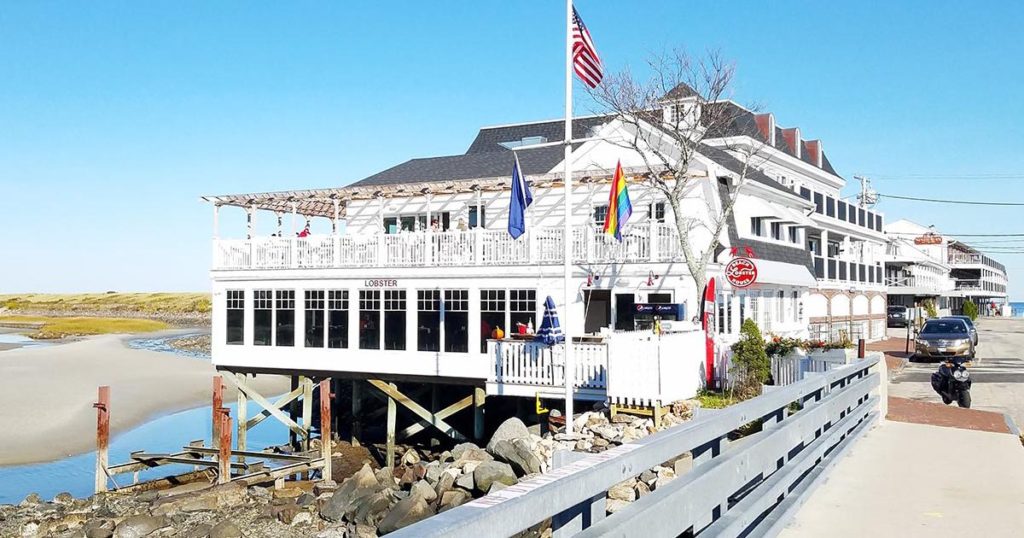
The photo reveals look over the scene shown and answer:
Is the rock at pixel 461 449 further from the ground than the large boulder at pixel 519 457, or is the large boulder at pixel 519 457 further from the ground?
the large boulder at pixel 519 457

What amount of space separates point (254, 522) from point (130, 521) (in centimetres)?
260

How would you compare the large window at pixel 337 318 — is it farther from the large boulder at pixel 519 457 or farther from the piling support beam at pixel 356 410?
the large boulder at pixel 519 457

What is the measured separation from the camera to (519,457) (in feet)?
57.4

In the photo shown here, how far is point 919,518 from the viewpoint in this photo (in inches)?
275

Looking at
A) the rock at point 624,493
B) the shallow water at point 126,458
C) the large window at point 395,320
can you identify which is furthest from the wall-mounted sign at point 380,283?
the rock at point 624,493

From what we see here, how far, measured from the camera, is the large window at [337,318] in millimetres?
24953

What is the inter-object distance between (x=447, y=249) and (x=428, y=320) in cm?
201

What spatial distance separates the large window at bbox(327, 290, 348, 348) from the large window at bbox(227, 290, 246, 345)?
3.06 m

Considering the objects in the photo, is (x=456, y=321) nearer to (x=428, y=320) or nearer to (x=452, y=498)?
(x=428, y=320)

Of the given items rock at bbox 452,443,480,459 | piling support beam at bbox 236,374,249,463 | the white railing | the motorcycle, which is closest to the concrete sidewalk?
the motorcycle

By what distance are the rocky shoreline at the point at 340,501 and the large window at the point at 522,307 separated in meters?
3.56

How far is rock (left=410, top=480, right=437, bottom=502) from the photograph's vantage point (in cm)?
1728


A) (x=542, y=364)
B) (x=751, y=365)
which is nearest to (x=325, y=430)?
(x=542, y=364)

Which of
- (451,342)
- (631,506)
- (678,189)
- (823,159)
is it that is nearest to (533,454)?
(451,342)
